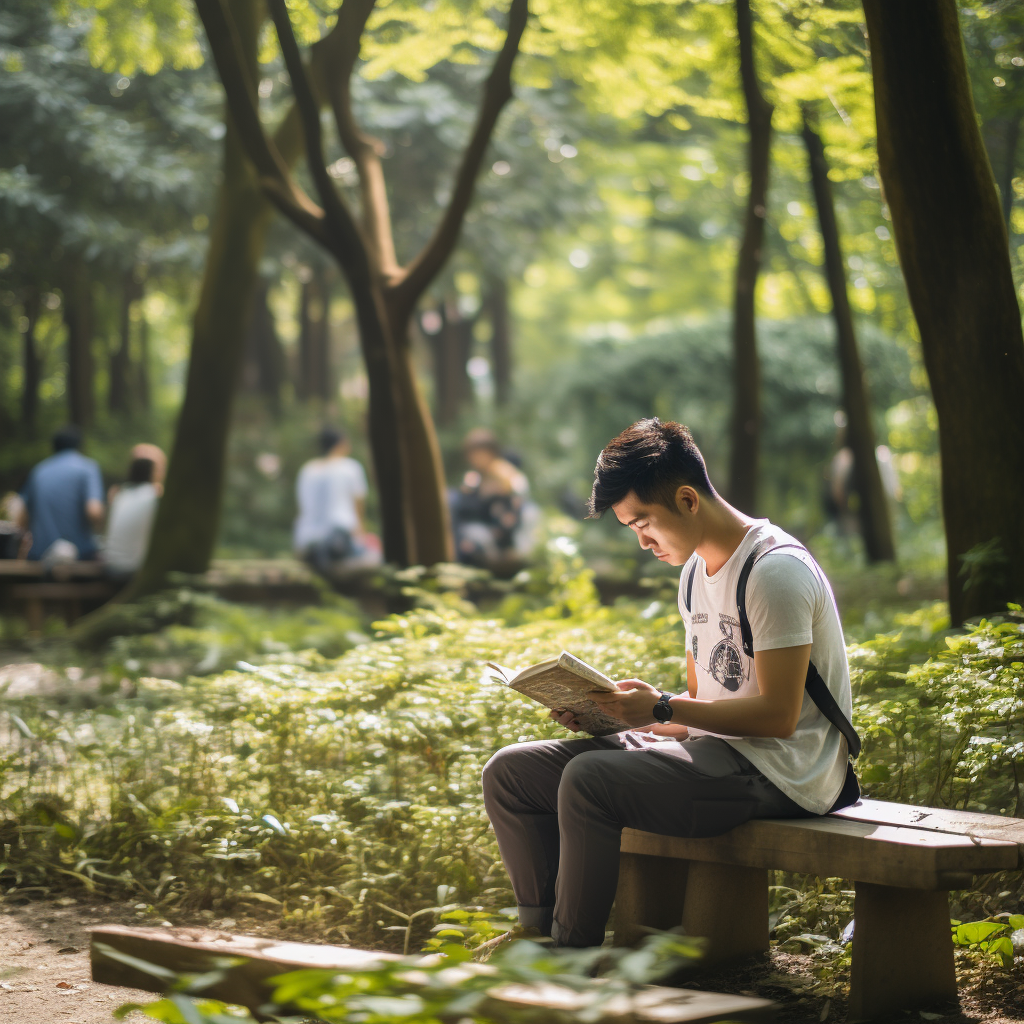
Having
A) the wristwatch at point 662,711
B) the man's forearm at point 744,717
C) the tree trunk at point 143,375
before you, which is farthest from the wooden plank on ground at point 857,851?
the tree trunk at point 143,375

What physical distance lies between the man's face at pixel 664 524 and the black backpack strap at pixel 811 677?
0.19 m

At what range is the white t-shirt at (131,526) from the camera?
10500 mm

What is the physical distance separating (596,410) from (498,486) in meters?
9.38

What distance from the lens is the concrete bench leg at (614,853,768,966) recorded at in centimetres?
328

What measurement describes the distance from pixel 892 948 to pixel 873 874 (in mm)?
302

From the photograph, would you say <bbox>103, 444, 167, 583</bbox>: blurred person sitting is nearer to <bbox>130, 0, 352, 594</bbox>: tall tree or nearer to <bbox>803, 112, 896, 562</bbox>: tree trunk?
<bbox>130, 0, 352, 594</bbox>: tall tree

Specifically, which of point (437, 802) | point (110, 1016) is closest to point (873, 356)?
point (437, 802)

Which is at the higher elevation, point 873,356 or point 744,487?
point 873,356

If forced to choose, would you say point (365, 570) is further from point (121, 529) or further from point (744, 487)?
point (744, 487)

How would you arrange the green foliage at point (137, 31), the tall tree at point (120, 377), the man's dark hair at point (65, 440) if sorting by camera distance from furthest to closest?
the tall tree at point (120, 377) → the man's dark hair at point (65, 440) → the green foliage at point (137, 31)

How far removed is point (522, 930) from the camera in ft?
10.7

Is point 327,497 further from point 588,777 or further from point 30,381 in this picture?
point 30,381

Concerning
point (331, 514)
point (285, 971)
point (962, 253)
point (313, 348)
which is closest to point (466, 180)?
point (331, 514)

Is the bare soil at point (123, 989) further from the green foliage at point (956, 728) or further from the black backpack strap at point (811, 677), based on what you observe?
the black backpack strap at point (811, 677)
